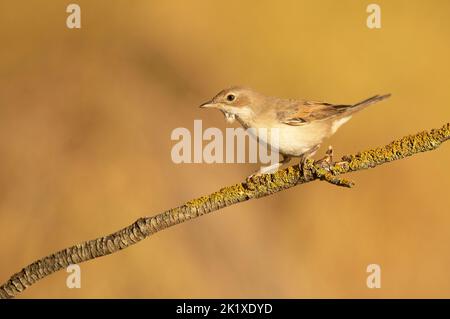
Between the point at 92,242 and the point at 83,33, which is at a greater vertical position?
the point at 83,33

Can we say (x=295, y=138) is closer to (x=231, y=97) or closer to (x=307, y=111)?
(x=307, y=111)

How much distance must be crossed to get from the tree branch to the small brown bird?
866 millimetres

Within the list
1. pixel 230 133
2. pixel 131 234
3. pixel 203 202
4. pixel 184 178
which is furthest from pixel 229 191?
pixel 184 178

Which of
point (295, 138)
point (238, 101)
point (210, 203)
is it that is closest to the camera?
point (210, 203)

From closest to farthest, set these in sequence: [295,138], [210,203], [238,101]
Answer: [210,203] → [295,138] → [238,101]

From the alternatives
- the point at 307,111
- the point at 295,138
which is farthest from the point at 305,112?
the point at 295,138

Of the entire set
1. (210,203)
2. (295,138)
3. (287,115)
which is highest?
(287,115)

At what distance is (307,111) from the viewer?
3342mm

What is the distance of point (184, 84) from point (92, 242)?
3.02 m

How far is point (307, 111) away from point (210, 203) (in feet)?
4.53

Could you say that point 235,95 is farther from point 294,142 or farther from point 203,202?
point 203,202

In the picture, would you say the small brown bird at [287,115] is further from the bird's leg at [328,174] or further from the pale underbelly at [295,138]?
the bird's leg at [328,174]

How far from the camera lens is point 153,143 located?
4.77 meters

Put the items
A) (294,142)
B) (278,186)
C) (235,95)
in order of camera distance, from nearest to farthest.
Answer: (278,186) < (294,142) < (235,95)
